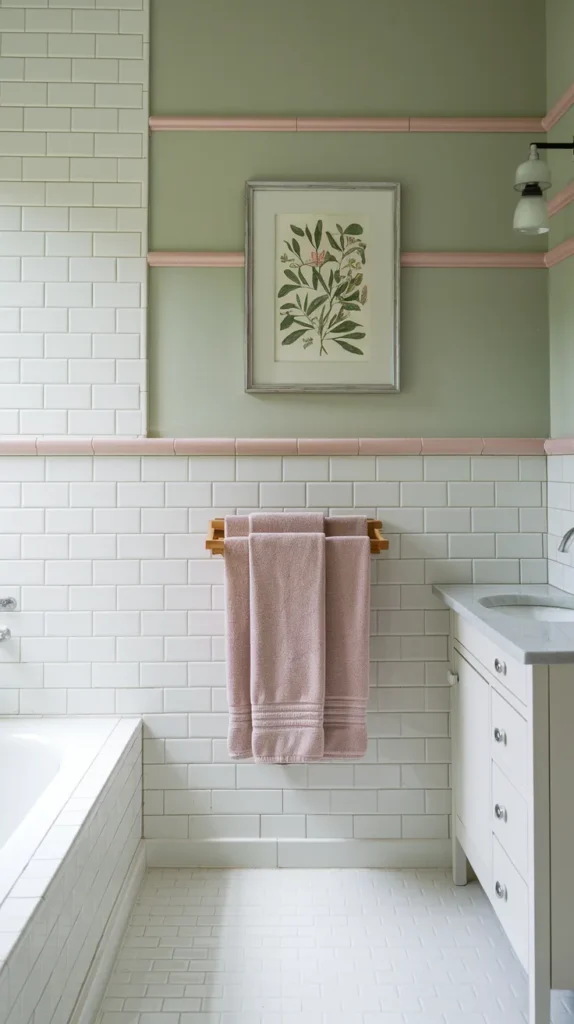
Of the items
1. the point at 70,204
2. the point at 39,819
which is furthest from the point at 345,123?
the point at 39,819

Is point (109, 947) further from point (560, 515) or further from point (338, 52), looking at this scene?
point (338, 52)

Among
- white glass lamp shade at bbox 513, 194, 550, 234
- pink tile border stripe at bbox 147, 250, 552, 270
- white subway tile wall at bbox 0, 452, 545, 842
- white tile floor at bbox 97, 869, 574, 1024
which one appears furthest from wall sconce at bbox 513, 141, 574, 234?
white tile floor at bbox 97, 869, 574, 1024

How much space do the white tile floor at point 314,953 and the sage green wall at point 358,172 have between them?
1.43 meters

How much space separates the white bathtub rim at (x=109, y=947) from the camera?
1.73 meters

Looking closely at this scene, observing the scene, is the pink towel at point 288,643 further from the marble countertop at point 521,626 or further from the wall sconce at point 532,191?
the wall sconce at point 532,191

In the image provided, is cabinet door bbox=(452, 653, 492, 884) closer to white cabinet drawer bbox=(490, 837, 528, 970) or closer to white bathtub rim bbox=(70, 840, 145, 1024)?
white cabinet drawer bbox=(490, 837, 528, 970)

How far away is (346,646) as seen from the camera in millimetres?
2320

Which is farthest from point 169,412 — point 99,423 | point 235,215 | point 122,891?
point 122,891

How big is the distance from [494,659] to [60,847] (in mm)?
1096

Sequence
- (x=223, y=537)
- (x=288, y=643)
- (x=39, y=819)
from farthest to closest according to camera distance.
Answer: (x=223, y=537), (x=288, y=643), (x=39, y=819)

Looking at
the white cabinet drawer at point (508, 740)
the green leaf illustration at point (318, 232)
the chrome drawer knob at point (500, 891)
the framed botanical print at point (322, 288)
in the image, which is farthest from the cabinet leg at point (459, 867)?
the green leaf illustration at point (318, 232)

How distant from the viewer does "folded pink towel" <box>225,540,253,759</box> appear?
2293mm

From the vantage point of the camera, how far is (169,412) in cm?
248

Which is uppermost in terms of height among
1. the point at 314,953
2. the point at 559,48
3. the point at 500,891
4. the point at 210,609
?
the point at 559,48
